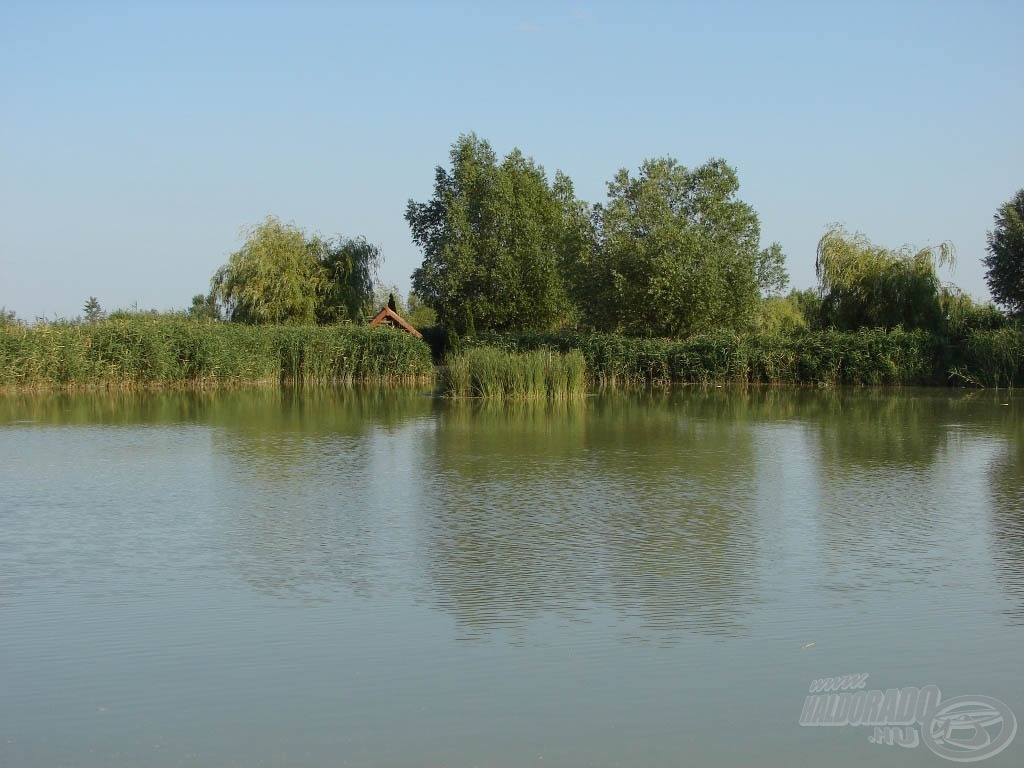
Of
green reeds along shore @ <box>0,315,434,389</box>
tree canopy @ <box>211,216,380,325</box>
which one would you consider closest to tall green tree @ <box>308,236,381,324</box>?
tree canopy @ <box>211,216,380,325</box>

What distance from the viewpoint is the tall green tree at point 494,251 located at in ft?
157

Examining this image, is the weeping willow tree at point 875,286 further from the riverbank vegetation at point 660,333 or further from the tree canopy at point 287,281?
the tree canopy at point 287,281

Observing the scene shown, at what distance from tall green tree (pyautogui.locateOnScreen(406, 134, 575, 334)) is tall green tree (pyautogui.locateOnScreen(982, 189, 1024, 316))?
1774cm

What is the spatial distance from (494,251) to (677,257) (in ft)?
48.9

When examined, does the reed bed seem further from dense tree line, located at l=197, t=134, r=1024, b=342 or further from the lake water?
the lake water

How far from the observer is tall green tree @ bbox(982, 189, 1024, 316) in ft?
134

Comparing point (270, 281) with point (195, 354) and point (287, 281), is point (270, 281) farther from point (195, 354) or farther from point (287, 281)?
point (195, 354)

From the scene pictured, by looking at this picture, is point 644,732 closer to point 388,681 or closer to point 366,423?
point 388,681

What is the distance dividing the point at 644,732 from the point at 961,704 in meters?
1.68

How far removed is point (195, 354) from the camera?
1252 inches

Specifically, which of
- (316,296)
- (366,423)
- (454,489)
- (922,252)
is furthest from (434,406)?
(316,296)

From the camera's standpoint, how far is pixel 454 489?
12.1 meters

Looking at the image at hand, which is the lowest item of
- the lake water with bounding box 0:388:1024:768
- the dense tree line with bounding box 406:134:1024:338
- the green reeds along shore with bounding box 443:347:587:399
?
the lake water with bounding box 0:388:1024:768

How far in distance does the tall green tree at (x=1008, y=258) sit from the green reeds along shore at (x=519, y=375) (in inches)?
867
